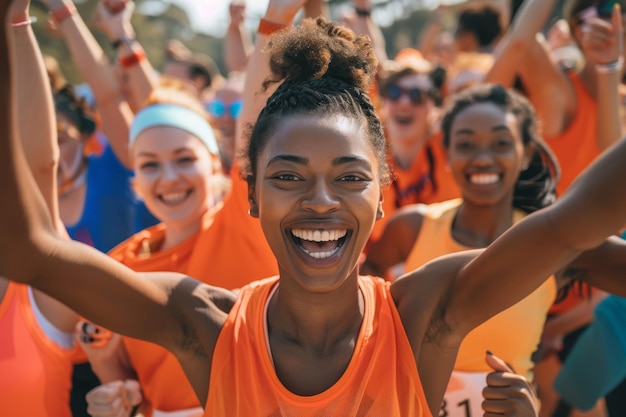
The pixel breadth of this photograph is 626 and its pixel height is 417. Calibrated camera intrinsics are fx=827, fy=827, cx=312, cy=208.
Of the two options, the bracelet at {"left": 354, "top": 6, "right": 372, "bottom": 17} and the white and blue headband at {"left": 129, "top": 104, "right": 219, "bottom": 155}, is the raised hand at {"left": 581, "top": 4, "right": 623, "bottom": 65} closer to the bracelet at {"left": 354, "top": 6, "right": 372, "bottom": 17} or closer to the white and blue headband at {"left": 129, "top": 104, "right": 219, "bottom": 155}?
the bracelet at {"left": 354, "top": 6, "right": 372, "bottom": 17}

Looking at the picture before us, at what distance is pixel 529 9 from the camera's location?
4.63 meters

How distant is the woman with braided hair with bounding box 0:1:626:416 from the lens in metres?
2.04

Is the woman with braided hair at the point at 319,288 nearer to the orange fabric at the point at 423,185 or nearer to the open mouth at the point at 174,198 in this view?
the open mouth at the point at 174,198

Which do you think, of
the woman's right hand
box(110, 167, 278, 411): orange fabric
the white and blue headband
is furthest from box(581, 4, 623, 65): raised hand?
the woman's right hand

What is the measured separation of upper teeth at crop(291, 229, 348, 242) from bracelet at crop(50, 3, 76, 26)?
269 centimetres

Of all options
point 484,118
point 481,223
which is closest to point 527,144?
point 484,118

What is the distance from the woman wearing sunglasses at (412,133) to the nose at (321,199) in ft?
9.04

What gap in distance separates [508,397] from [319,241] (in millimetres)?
719

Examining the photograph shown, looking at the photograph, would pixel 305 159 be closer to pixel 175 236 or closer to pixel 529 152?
pixel 175 236

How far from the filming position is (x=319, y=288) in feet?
7.14

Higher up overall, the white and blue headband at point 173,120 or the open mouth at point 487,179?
the white and blue headband at point 173,120

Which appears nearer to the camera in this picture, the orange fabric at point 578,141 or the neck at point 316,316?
the neck at point 316,316

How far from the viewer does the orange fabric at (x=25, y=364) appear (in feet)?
8.91

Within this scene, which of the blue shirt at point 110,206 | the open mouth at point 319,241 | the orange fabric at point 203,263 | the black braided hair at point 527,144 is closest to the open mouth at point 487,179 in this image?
the black braided hair at point 527,144
